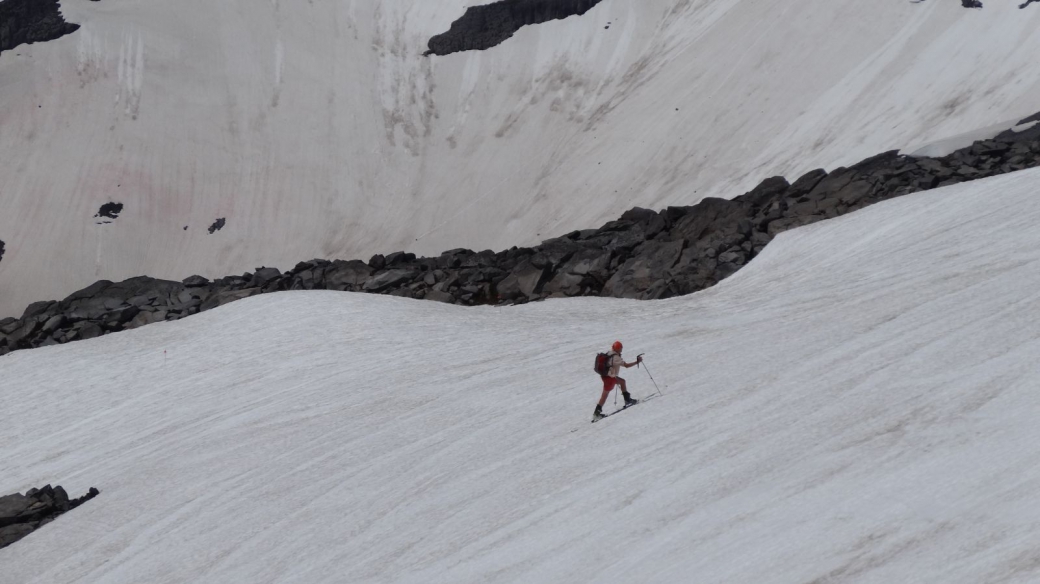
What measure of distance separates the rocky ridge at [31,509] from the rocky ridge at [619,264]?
16.9 metres

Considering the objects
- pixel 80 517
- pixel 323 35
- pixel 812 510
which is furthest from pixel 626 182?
pixel 812 510

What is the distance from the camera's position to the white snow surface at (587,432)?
16969 millimetres

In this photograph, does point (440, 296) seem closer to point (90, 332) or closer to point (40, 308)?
point (90, 332)

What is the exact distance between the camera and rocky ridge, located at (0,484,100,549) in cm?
2473

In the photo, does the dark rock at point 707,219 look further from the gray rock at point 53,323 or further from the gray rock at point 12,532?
the gray rock at point 12,532

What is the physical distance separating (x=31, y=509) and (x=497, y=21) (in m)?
72.7

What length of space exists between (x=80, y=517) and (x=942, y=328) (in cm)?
1933

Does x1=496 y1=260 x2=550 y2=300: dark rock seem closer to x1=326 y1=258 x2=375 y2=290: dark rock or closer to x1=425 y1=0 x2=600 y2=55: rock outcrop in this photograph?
x1=326 y1=258 x2=375 y2=290: dark rock

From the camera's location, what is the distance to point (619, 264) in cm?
4331

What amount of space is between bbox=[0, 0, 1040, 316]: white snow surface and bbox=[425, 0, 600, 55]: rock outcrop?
3.50ft

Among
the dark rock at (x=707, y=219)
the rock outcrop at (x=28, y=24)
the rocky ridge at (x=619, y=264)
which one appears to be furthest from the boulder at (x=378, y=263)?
the rock outcrop at (x=28, y=24)

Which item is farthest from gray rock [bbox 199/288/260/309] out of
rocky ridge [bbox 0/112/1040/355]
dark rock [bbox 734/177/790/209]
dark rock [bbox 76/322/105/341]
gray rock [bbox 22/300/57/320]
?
dark rock [bbox 734/177/790/209]

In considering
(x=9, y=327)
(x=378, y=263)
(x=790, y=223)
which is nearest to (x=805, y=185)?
(x=790, y=223)

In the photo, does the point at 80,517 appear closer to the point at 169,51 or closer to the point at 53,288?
the point at 53,288
